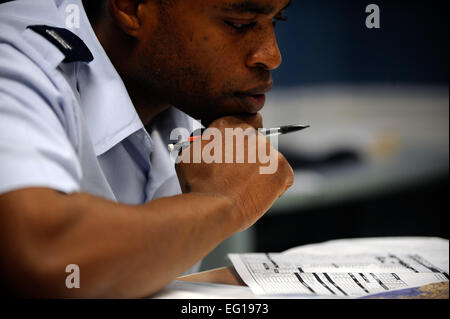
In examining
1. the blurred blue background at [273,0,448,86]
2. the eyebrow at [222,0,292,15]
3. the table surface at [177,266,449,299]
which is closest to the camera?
the table surface at [177,266,449,299]

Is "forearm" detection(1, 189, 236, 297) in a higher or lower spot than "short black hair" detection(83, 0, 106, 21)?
lower

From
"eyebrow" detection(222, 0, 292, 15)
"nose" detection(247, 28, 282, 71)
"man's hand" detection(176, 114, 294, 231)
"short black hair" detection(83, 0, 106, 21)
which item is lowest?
"man's hand" detection(176, 114, 294, 231)

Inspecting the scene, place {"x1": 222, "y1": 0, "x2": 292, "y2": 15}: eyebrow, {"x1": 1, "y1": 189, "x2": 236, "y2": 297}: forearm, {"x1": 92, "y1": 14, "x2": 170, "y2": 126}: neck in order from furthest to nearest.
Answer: {"x1": 92, "y1": 14, "x2": 170, "y2": 126}: neck → {"x1": 222, "y1": 0, "x2": 292, "y2": 15}: eyebrow → {"x1": 1, "y1": 189, "x2": 236, "y2": 297}: forearm

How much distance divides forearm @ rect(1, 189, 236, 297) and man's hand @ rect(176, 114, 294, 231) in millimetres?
61

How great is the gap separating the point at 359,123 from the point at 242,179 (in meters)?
1.47

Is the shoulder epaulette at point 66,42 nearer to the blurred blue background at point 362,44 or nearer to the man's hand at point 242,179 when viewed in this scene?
the man's hand at point 242,179

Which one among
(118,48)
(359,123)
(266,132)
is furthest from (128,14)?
(359,123)

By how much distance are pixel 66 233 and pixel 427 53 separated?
1.60 meters

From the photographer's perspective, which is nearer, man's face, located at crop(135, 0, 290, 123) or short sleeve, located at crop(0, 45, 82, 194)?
short sleeve, located at crop(0, 45, 82, 194)

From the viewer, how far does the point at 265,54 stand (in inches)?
30.4

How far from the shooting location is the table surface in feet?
2.00

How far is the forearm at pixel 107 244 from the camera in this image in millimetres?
473
